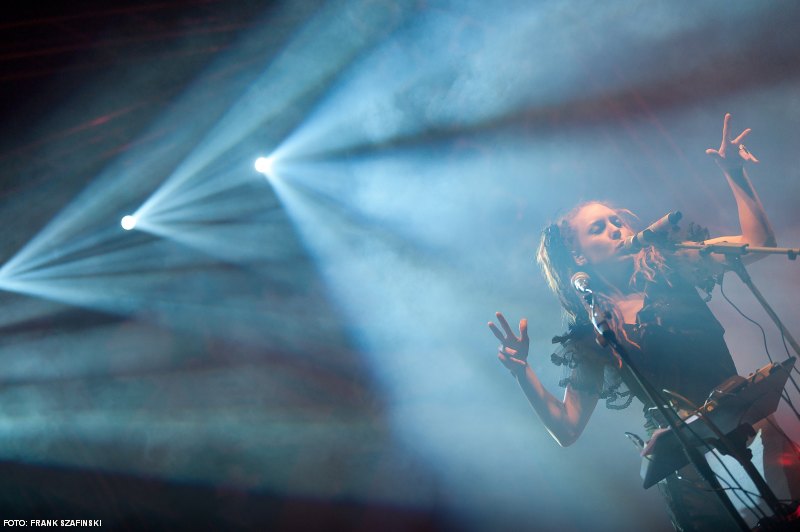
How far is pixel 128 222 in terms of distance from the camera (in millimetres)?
4027

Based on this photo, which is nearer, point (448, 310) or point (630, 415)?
point (630, 415)

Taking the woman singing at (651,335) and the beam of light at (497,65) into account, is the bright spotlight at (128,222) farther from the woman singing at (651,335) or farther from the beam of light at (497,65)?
the woman singing at (651,335)

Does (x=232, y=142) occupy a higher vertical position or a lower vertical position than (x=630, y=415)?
higher

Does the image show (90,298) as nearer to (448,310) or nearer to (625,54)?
(448,310)

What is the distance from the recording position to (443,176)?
3732 millimetres

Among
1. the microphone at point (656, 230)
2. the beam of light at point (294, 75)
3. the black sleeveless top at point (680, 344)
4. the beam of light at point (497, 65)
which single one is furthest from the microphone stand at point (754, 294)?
the beam of light at point (294, 75)

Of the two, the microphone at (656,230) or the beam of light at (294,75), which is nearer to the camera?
the microphone at (656,230)

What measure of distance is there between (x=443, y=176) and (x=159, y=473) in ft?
12.0

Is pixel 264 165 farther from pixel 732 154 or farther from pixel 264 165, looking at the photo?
pixel 732 154

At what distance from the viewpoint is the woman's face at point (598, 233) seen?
226 centimetres

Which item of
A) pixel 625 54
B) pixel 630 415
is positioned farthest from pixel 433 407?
pixel 625 54

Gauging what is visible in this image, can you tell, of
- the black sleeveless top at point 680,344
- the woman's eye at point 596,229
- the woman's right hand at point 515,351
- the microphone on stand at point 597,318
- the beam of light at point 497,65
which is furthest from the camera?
the beam of light at point 497,65

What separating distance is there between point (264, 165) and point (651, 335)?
339cm

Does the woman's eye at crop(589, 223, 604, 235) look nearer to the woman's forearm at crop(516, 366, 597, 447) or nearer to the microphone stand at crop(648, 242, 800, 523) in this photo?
the microphone stand at crop(648, 242, 800, 523)
